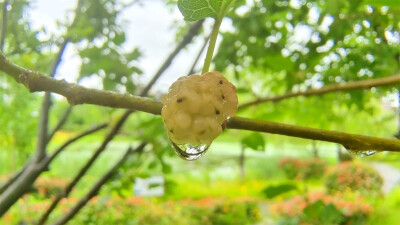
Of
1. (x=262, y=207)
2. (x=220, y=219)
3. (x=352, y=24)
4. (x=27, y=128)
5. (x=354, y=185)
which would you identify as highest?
(x=352, y=24)

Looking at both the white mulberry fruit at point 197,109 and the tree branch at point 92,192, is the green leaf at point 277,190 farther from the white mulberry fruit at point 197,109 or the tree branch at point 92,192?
the white mulberry fruit at point 197,109

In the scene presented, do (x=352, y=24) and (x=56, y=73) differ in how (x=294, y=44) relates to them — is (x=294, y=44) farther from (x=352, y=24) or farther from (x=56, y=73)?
(x=56, y=73)

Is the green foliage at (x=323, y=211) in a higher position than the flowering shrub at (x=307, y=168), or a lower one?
higher

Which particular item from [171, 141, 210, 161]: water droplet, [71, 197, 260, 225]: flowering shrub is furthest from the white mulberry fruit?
[71, 197, 260, 225]: flowering shrub

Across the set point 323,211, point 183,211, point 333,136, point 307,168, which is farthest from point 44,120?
point 307,168

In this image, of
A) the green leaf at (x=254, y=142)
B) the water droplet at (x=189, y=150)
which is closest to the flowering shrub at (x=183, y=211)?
the green leaf at (x=254, y=142)

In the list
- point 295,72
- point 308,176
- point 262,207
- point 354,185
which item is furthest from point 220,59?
point 308,176
